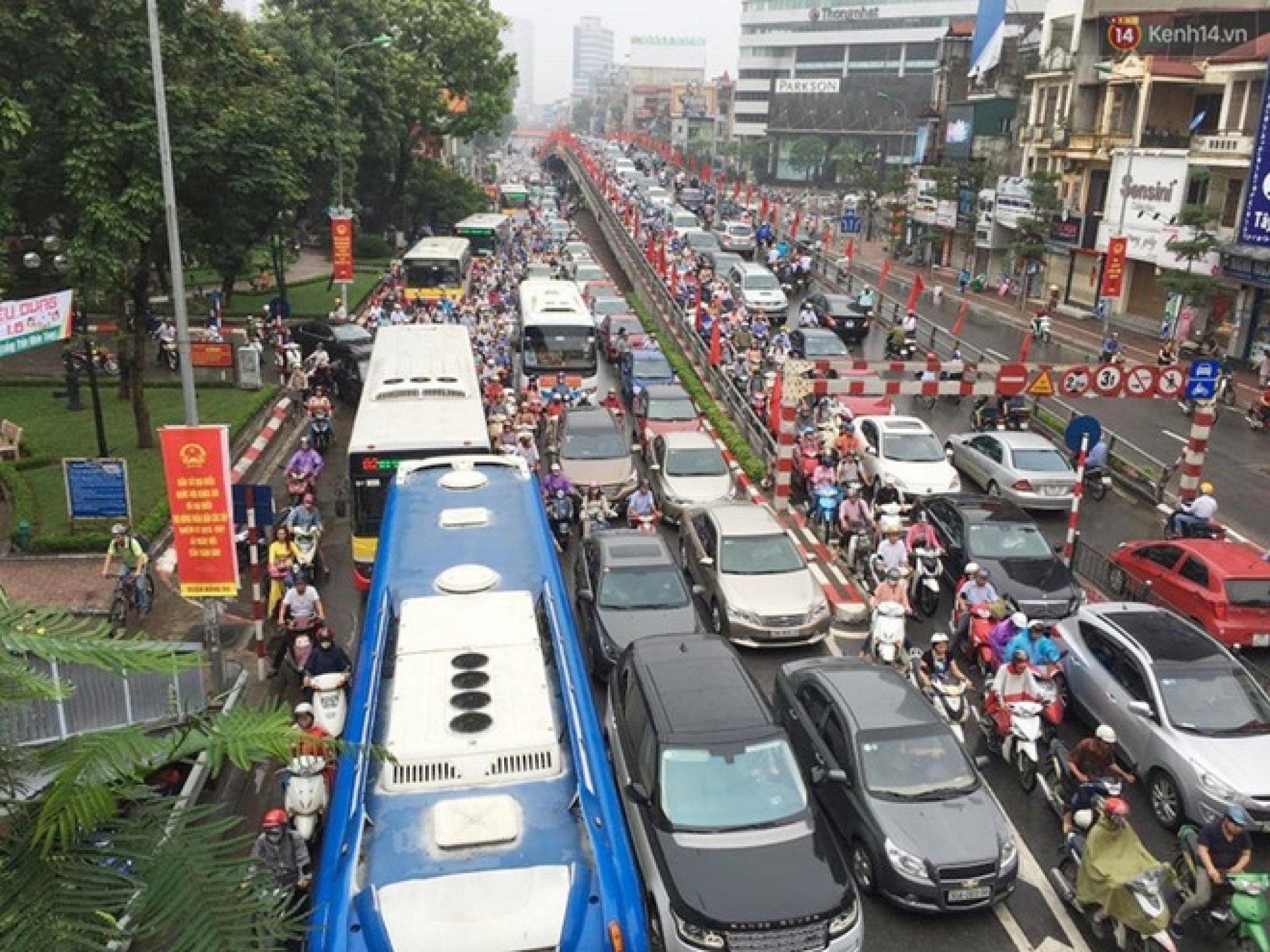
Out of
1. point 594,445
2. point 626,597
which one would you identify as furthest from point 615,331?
point 626,597

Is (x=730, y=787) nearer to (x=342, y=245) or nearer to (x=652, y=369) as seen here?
(x=652, y=369)

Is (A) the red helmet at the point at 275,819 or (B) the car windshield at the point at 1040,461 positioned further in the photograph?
(B) the car windshield at the point at 1040,461

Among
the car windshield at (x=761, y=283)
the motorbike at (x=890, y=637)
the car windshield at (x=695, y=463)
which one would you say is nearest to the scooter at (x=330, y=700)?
the motorbike at (x=890, y=637)

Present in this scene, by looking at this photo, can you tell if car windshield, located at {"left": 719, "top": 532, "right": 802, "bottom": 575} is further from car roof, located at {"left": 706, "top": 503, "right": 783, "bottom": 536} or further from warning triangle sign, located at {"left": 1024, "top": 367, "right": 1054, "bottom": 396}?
warning triangle sign, located at {"left": 1024, "top": 367, "right": 1054, "bottom": 396}

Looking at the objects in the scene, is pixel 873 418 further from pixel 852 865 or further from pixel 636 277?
pixel 636 277

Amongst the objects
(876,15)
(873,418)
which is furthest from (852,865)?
(876,15)

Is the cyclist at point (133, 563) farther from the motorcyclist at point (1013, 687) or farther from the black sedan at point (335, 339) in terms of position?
the black sedan at point (335, 339)

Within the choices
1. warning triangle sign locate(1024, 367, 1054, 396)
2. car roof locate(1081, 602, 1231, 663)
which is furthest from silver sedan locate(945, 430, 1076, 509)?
car roof locate(1081, 602, 1231, 663)
